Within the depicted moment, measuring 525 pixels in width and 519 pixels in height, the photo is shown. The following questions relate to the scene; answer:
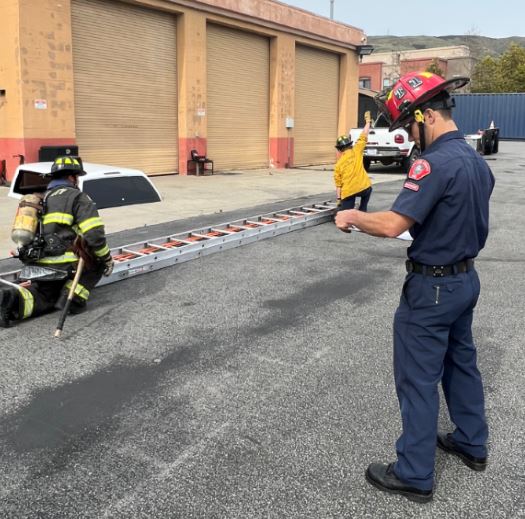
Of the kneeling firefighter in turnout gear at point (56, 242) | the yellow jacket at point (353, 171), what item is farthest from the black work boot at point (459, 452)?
the yellow jacket at point (353, 171)

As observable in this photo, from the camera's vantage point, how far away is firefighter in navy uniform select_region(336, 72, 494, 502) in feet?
8.94

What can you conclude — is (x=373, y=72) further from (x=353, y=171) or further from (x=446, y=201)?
(x=446, y=201)

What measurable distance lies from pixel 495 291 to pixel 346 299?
173 centimetres

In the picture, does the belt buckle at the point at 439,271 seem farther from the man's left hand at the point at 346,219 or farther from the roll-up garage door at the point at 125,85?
the roll-up garage door at the point at 125,85

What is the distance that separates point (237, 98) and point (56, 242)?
60.3ft

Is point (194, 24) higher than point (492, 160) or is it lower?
higher

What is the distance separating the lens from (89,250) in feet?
18.4

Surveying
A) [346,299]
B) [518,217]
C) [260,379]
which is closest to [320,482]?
[260,379]

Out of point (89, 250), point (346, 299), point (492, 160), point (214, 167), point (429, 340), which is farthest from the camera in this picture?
point (492, 160)

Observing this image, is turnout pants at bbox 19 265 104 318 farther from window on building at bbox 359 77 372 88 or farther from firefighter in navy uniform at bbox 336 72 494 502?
window on building at bbox 359 77 372 88

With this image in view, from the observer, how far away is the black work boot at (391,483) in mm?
2887

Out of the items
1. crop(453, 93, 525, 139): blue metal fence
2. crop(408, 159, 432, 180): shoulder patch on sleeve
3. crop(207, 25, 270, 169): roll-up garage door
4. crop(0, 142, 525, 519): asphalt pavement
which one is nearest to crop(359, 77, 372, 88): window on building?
crop(453, 93, 525, 139): blue metal fence

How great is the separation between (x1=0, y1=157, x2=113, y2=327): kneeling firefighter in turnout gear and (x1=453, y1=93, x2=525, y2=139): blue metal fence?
42229mm

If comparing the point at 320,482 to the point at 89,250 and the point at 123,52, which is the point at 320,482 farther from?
the point at 123,52
